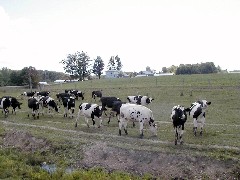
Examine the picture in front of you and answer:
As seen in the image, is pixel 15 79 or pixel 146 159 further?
pixel 15 79

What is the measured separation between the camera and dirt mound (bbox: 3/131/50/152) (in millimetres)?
21812

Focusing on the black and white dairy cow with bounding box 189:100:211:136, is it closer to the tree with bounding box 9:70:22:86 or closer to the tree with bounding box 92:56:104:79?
the tree with bounding box 9:70:22:86

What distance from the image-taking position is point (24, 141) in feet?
76.1

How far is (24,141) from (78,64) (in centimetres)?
9474

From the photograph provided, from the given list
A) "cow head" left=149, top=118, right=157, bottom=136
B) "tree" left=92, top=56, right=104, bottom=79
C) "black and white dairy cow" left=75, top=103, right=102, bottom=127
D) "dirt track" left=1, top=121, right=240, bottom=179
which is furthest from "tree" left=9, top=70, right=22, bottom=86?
"cow head" left=149, top=118, right=157, bottom=136

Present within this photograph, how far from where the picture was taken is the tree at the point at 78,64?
11681 cm

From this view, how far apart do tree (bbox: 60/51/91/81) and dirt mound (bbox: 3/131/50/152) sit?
91910 mm

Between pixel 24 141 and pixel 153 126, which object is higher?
pixel 153 126

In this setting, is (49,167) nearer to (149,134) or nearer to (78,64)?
(149,134)

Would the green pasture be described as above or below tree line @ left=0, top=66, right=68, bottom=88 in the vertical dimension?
below

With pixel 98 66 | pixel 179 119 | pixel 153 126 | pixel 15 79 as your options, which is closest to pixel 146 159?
pixel 179 119

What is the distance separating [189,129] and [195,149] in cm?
515

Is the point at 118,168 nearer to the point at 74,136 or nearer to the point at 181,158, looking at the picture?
the point at 181,158

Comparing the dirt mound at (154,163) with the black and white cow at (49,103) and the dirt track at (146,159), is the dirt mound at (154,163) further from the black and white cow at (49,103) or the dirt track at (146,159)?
the black and white cow at (49,103)
